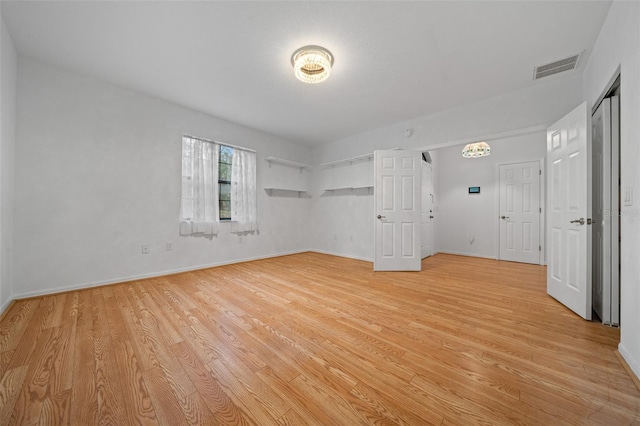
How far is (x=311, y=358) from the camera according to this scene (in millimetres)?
1557

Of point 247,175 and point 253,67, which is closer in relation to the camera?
point 253,67

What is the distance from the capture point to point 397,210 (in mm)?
4039

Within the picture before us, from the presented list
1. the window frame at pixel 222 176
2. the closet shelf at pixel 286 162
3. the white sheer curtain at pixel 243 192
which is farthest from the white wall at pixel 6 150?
the closet shelf at pixel 286 162

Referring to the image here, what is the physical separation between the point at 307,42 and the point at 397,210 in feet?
9.43

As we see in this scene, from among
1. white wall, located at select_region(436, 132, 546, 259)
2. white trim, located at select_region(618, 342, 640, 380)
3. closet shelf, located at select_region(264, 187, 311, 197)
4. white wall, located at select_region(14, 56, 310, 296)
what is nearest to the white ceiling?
white wall, located at select_region(14, 56, 310, 296)

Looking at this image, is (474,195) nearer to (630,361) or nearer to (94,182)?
(630,361)

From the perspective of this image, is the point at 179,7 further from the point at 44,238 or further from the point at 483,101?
the point at 483,101

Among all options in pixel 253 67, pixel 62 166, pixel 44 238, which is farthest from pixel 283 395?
pixel 62 166

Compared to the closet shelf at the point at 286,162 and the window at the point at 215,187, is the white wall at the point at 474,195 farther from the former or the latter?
the window at the point at 215,187

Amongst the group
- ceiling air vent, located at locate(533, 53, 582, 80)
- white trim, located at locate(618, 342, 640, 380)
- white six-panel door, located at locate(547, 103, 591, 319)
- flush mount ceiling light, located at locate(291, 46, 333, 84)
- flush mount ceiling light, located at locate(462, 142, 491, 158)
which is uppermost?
ceiling air vent, located at locate(533, 53, 582, 80)

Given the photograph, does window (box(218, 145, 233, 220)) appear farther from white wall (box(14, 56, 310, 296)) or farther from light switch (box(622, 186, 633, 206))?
light switch (box(622, 186, 633, 206))

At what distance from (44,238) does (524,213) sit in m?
7.95

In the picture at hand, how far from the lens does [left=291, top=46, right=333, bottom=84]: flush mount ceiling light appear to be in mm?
2373

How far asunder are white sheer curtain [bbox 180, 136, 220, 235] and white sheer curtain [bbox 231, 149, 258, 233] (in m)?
0.36
